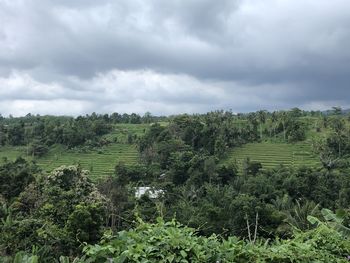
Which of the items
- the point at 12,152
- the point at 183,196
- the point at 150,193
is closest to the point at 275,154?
the point at 183,196

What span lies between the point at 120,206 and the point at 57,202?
872 centimetres

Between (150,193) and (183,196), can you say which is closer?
(183,196)

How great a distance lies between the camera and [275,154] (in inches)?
2184

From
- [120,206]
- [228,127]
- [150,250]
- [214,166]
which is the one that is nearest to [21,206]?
[120,206]

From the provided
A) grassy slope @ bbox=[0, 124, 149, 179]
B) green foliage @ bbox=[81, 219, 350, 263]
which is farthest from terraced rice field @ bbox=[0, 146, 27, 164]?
green foliage @ bbox=[81, 219, 350, 263]

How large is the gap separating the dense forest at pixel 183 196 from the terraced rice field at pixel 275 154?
0.85 metres

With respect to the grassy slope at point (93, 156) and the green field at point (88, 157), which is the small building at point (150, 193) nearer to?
the grassy slope at point (93, 156)

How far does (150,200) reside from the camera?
35312mm

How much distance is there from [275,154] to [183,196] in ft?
72.0

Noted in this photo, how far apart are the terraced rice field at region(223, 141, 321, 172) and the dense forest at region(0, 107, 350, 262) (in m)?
0.85

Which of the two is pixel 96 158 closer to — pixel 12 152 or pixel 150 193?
pixel 12 152

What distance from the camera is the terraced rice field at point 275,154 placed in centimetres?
5247

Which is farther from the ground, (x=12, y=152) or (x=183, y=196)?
(x=12, y=152)

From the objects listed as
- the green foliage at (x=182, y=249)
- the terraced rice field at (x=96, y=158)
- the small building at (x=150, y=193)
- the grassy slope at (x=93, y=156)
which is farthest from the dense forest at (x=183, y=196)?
the terraced rice field at (x=96, y=158)
